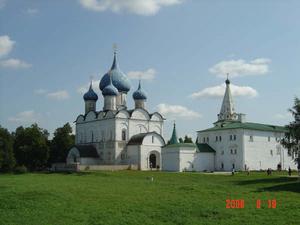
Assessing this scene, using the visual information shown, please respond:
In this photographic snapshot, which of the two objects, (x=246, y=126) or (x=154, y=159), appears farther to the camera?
(x=154, y=159)

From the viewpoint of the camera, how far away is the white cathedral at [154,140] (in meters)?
51.3

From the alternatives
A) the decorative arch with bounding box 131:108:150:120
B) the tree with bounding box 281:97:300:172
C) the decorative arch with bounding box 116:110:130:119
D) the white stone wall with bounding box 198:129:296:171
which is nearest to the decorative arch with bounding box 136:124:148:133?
the decorative arch with bounding box 131:108:150:120

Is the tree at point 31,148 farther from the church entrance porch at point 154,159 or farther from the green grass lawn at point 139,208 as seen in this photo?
the green grass lawn at point 139,208

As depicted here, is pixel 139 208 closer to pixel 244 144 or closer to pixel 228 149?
pixel 244 144

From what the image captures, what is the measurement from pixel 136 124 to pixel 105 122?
3853 mm

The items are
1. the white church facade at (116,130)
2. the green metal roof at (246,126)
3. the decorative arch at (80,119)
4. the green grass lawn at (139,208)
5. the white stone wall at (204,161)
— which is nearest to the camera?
the green grass lawn at (139,208)

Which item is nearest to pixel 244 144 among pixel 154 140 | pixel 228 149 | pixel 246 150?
pixel 246 150

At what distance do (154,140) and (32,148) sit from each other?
15.5 metres

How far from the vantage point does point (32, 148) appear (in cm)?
5872

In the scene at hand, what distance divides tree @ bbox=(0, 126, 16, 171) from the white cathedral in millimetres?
7278

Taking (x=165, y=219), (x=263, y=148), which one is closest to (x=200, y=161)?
(x=263, y=148)

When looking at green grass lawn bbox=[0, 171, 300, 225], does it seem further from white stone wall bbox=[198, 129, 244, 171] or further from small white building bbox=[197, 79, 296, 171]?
small white building bbox=[197, 79, 296, 171]
